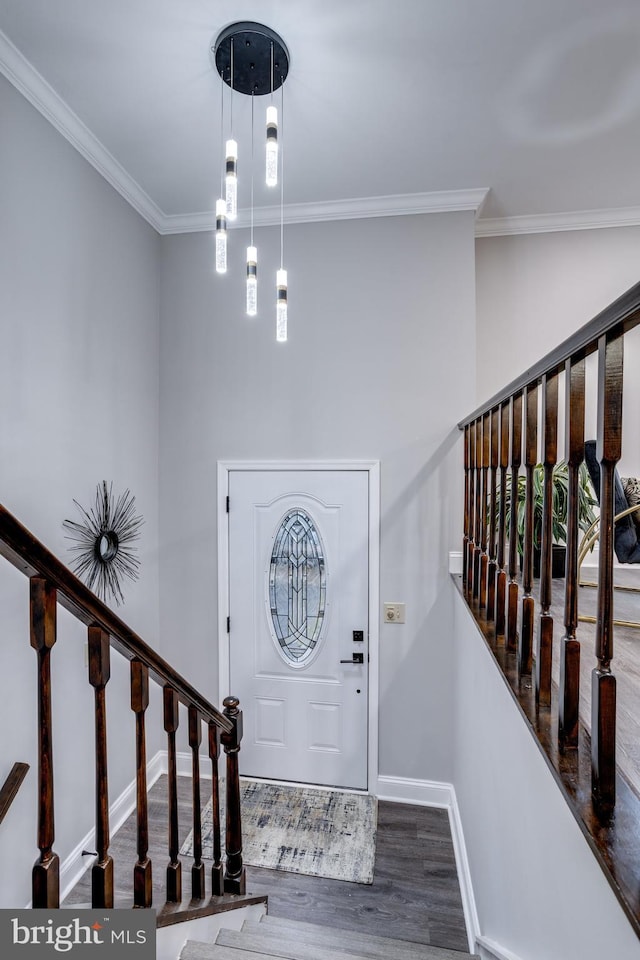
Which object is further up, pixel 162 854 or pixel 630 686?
pixel 630 686

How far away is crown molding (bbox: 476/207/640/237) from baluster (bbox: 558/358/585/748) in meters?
2.56

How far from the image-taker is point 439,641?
2982 mm

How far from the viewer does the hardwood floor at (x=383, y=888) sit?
2180mm

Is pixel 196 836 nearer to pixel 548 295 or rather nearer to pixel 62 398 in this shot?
pixel 62 398

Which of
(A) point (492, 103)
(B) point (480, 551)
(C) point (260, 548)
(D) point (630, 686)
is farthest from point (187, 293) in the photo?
(D) point (630, 686)

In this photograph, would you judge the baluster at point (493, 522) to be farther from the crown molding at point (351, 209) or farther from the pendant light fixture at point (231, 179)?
the crown molding at point (351, 209)

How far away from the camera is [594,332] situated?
885 millimetres

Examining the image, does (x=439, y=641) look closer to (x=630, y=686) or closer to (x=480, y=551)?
(x=480, y=551)

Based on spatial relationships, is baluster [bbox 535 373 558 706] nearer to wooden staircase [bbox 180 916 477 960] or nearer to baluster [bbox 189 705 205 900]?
baluster [bbox 189 705 205 900]

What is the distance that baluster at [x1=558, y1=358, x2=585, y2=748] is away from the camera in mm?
997

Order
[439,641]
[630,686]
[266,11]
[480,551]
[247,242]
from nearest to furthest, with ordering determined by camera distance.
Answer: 1. [630,686]
2. [266,11]
3. [480,551]
4. [439,641]
5. [247,242]

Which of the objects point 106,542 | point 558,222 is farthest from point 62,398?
point 558,222

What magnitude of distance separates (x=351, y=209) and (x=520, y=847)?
3038mm

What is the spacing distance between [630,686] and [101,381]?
2568 millimetres
